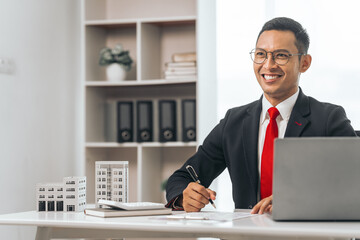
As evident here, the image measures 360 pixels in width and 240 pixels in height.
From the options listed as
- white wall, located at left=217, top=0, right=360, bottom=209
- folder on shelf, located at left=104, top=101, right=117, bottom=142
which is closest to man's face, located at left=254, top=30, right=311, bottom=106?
white wall, located at left=217, top=0, right=360, bottom=209

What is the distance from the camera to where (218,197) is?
369 centimetres

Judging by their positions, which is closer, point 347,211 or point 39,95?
point 347,211

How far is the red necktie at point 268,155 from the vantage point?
2.07 m

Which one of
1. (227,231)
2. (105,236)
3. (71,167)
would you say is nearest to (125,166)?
(105,236)

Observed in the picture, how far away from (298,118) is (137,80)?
5.88 feet

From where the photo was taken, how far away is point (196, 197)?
74.5 inches

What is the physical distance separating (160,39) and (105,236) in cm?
236

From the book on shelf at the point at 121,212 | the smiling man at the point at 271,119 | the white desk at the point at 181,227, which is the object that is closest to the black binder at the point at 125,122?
the smiling man at the point at 271,119

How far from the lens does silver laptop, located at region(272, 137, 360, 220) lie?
4.84 ft

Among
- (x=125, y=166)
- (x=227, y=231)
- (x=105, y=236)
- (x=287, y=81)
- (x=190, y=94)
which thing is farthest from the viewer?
(x=190, y=94)

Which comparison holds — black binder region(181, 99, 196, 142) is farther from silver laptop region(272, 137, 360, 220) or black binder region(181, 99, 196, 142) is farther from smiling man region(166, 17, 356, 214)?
silver laptop region(272, 137, 360, 220)

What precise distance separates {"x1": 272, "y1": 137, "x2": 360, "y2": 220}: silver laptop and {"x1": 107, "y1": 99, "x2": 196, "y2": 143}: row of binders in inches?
83.7

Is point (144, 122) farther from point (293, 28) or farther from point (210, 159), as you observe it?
point (293, 28)

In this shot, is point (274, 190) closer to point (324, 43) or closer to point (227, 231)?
point (227, 231)
